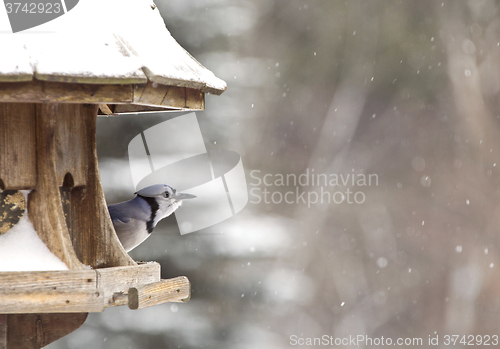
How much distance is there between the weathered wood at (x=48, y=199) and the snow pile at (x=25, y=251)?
0.02 meters

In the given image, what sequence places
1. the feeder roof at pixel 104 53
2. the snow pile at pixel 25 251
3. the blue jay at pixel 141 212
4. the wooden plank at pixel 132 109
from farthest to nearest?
the blue jay at pixel 141 212, the wooden plank at pixel 132 109, the snow pile at pixel 25 251, the feeder roof at pixel 104 53

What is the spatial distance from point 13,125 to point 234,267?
300 cm

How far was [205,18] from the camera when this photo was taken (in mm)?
4789

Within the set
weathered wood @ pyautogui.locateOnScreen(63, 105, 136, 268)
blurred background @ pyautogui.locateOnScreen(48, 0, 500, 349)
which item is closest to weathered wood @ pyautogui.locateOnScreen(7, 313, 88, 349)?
weathered wood @ pyautogui.locateOnScreen(63, 105, 136, 268)

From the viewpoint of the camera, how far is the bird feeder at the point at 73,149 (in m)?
1.66

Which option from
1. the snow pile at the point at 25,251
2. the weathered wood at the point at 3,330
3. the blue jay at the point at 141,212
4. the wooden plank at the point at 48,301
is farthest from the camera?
the blue jay at the point at 141,212

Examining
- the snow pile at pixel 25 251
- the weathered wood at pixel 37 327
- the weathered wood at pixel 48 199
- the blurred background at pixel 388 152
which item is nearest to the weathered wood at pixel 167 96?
the weathered wood at pixel 48 199

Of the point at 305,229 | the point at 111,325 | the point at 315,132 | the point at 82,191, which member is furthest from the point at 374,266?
the point at 82,191

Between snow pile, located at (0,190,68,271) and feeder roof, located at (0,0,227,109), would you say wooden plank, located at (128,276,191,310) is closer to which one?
snow pile, located at (0,190,68,271)

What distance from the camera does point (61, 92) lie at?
5.55 ft

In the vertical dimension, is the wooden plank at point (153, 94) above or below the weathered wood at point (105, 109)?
above

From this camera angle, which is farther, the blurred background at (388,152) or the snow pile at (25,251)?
the blurred background at (388,152)

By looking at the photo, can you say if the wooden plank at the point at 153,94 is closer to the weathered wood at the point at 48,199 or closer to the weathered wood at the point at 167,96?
the weathered wood at the point at 167,96

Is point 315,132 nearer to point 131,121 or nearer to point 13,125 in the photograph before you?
point 131,121
